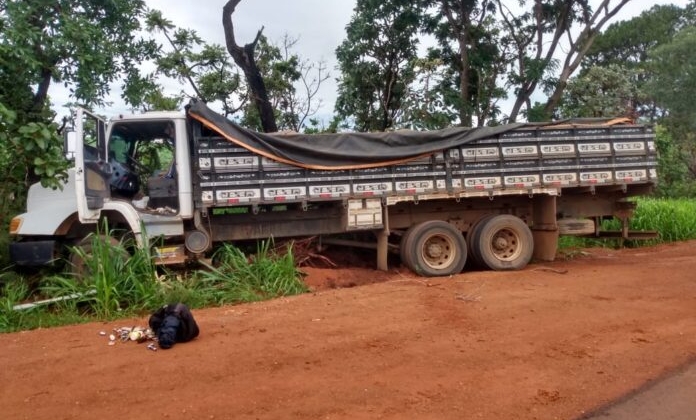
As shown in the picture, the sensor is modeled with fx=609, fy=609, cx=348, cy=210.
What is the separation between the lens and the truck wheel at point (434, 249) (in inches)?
364

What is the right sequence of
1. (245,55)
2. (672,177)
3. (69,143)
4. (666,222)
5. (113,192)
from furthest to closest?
(672,177) → (666,222) → (245,55) → (113,192) → (69,143)

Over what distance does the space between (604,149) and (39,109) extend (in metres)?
9.07

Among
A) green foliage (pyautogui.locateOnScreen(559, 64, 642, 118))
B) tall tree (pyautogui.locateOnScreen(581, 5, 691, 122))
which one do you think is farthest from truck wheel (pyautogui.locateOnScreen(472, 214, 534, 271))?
tall tree (pyautogui.locateOnScreen(581, 5, 691, 122))

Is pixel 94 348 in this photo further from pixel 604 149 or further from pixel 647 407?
pixel 604 149

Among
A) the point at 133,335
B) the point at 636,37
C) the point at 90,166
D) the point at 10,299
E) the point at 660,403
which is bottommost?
the point at 660,403

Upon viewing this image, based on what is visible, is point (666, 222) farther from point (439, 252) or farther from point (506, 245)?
point (439, 252)

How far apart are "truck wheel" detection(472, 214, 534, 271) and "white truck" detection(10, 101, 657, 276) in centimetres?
2

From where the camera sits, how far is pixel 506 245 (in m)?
9.82

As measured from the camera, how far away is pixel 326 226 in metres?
9.16

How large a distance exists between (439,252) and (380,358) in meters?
4.41

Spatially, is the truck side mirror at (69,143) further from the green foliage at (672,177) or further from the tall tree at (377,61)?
the green foliage at (672,177)

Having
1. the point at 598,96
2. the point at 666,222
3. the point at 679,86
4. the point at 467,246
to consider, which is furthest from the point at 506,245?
the point at 679,86

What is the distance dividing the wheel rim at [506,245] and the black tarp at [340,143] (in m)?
1.65

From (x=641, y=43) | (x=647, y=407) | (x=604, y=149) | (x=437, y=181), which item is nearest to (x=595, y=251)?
(x=604, y=149)
